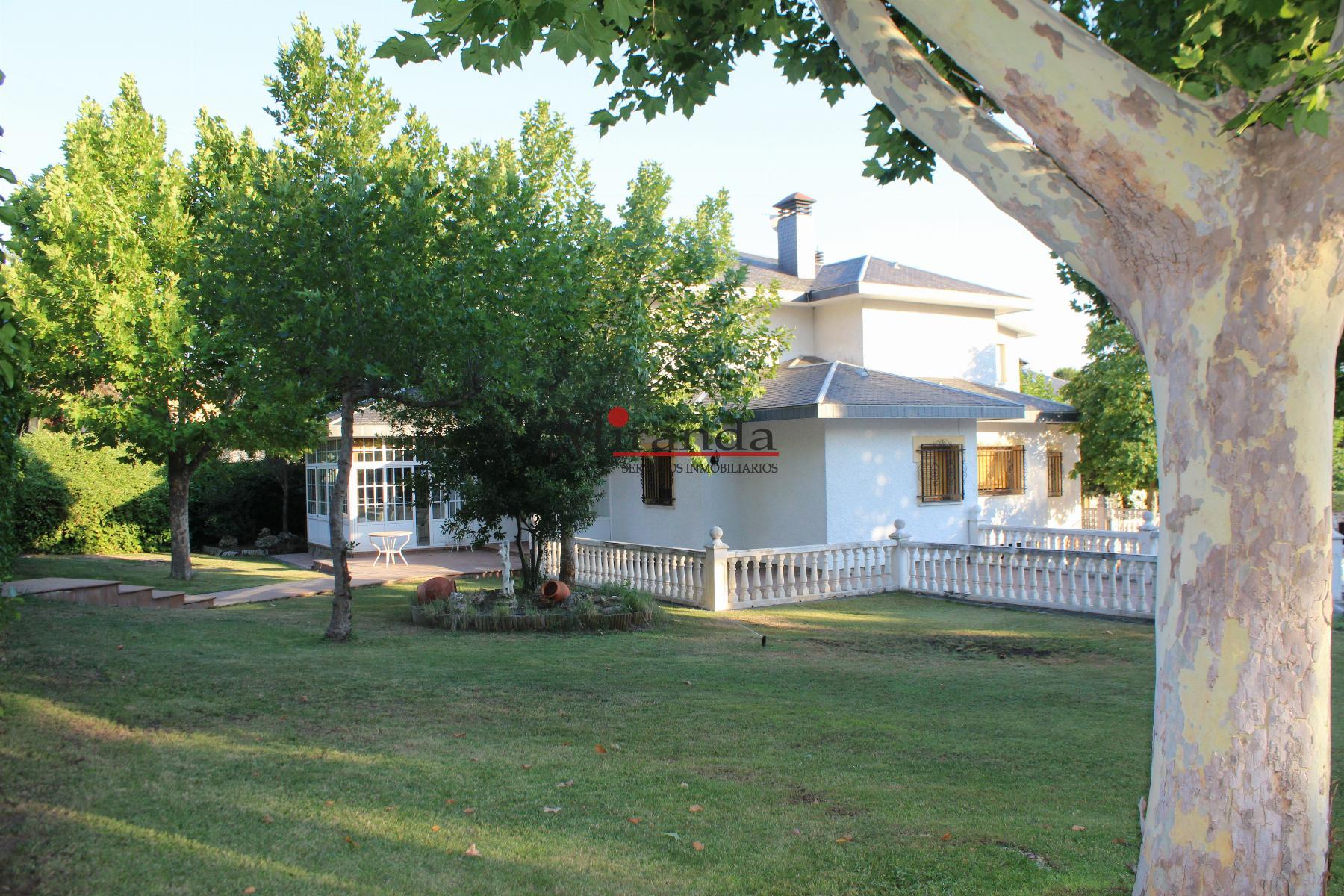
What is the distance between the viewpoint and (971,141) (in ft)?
12.4

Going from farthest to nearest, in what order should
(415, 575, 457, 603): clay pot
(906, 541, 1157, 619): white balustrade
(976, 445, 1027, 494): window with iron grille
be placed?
(976, 445, 1027, 494): window with iron grille < (415, 575, 457, 603): clay pot < (906, 541, 1157, 619): white balustrade

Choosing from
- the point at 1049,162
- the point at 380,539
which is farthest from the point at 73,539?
the point at 1049,162

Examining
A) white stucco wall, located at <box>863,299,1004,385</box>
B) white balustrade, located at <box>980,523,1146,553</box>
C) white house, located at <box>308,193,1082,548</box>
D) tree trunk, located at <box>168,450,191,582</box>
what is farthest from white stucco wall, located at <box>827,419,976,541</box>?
tree trunk, located at <box>168,450,191,582</box>

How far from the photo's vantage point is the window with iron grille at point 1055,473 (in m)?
22.5

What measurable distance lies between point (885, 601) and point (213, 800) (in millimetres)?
11973

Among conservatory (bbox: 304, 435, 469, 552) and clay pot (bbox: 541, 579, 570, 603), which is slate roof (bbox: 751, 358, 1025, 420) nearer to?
clay pot (bbox: 541, 579, 570, 603)

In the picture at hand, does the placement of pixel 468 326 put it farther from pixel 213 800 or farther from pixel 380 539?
pixel 380 539

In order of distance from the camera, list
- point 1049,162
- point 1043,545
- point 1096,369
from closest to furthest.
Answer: point 1049,162 → point 1043,545 → point 1096,369

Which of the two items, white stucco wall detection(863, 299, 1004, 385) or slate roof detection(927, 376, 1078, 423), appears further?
white stucco wall detection(863, 299, 1004, 385)

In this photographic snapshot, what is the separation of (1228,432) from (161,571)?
66.3ft

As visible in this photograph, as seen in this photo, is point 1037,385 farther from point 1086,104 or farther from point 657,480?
point 1086,104

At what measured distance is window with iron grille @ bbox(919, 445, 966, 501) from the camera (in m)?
19.3

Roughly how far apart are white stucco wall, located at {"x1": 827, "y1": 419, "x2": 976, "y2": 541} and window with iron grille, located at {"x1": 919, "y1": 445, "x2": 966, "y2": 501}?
0.14m

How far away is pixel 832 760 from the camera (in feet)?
20.5
